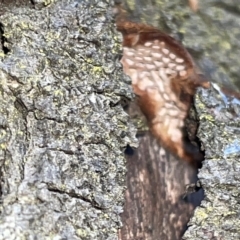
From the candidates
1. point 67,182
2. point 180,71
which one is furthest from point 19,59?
point 180,71

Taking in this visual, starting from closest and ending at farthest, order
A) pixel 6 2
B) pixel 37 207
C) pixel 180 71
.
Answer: pixel 37 207, pixel 6 2, pixel 180 71

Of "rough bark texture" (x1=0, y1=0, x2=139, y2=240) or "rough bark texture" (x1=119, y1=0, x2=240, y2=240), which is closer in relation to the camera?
"rough bark texture" (x1=0, y1=0, x2=139, y2=240)

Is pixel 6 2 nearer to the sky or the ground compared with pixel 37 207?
nearer to the sky

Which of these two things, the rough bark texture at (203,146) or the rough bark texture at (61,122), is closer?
the rough bark texture at (61,122)

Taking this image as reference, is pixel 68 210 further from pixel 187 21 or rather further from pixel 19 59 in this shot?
pixel 187 21
